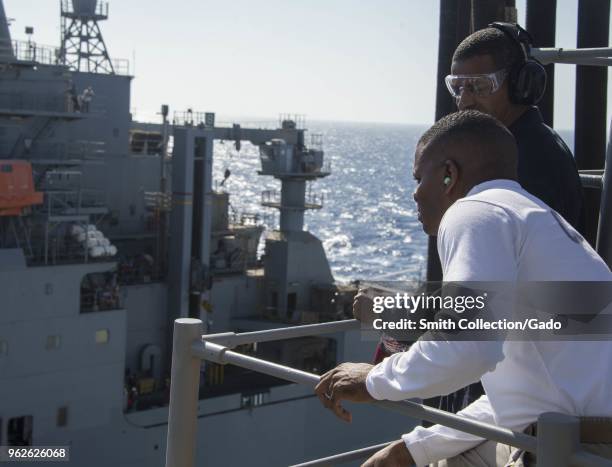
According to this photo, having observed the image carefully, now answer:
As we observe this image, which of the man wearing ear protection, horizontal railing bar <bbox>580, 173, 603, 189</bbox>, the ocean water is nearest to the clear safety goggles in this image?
the man wearing ear protection

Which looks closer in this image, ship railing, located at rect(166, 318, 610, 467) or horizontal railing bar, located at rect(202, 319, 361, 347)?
ship railing, located at rect(166, 318, 610, 467)

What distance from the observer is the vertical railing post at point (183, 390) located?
2.78m

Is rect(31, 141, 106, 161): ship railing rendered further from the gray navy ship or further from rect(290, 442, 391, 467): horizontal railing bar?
rect(290, 442, 391, 467): horizontal railing bar

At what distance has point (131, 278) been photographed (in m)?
17.5

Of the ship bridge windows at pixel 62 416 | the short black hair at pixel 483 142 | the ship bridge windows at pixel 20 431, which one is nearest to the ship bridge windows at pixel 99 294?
the ship bridge windows at pixel 62 416

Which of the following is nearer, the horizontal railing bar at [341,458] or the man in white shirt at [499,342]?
the man in white shirt at [499,342]

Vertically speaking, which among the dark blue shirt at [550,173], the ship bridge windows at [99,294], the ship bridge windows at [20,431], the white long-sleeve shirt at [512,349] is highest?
the dark blue shirt at [550,173]

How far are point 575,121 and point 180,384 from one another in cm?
371

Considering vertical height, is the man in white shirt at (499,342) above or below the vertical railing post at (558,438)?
above

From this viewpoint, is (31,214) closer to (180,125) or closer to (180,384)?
(180,125)

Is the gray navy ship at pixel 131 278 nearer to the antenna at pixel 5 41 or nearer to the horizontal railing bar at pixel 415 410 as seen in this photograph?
the antenna at pixel 5 41

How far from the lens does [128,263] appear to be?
17656mm

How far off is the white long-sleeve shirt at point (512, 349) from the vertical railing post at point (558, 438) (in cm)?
15

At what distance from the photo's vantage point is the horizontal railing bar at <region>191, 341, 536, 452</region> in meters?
1.98
